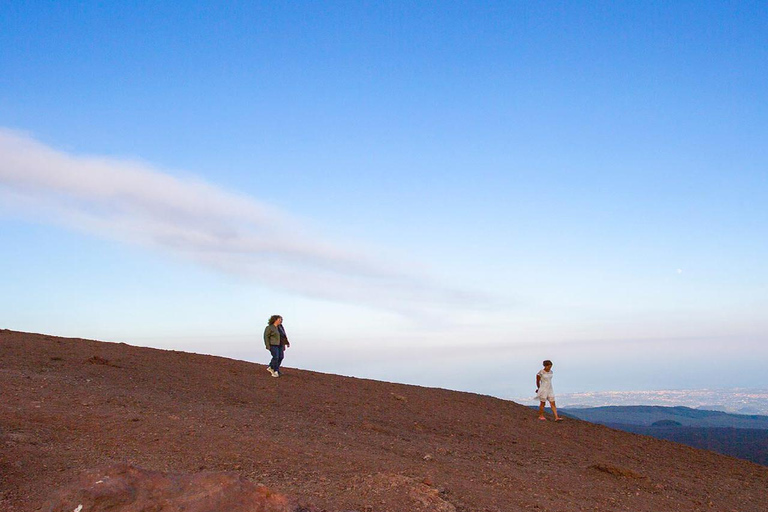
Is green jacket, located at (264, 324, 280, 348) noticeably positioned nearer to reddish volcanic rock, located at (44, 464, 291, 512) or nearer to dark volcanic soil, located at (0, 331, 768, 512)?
dark volcanic soil, located at (0, 331, 768, 512)

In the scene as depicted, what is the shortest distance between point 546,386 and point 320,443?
9961mm

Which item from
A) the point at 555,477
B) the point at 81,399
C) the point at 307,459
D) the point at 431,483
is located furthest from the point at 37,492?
the point at 555,477

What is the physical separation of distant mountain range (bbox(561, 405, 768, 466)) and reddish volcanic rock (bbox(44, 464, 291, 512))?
98.9 ft

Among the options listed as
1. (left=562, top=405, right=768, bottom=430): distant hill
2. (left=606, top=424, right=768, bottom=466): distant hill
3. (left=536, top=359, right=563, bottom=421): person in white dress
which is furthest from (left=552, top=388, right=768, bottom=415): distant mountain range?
(left=536, top=359, right=563, bottom=421): person in white dress

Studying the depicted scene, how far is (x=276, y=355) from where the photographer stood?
19562 mm

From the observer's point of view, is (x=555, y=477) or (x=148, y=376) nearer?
(x=555, y=477)

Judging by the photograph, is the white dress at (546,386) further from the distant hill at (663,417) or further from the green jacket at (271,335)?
the distant hill at (663,417)

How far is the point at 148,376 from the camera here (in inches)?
674

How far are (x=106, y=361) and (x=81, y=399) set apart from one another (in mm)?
5584

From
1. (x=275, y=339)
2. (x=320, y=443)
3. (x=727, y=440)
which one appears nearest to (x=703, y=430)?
(x=727, y=440)

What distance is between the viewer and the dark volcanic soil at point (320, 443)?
8352 millimetres

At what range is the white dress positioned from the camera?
19156mm

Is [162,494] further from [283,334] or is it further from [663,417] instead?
[663,417]

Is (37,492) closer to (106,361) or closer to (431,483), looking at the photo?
(431,483)
